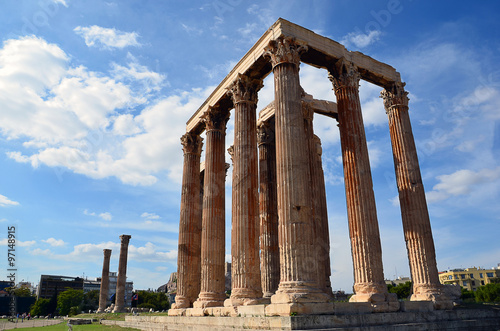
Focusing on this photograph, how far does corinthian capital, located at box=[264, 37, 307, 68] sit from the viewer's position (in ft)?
68.2

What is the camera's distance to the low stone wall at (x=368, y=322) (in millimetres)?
14202

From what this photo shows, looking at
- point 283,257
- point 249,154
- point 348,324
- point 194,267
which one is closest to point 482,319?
point 348,324

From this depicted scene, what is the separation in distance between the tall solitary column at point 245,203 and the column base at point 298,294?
4.29 metres

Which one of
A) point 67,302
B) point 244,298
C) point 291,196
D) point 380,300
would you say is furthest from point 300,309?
point 67,302

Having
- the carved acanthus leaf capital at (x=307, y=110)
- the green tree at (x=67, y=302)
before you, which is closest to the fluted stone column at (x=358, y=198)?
the carved acanthus leaf capital at (x=307, y=110)

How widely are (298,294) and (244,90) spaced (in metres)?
14.8

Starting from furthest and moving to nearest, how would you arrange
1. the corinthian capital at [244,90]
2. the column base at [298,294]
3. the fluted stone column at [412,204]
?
the corinthian capital at [244,90], the fluted stone column at [412,204], the column base at [298,294]

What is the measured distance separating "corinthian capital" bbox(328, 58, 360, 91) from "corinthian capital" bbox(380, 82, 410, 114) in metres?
4.33

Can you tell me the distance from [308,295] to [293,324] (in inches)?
109

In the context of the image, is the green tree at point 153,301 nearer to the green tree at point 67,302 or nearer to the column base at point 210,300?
the green tree at point 67,302

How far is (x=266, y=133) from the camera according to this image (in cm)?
3219

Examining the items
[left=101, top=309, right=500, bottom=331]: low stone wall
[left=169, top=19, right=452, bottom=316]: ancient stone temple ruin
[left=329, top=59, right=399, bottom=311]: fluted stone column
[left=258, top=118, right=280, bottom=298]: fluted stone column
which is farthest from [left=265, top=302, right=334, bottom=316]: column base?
[left=258, top=118, right=280, bottom=298]: fluted stone column

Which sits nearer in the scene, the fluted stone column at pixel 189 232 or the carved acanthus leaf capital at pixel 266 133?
the fluted stone column at pixel 189 232

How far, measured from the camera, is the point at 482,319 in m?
19.8
